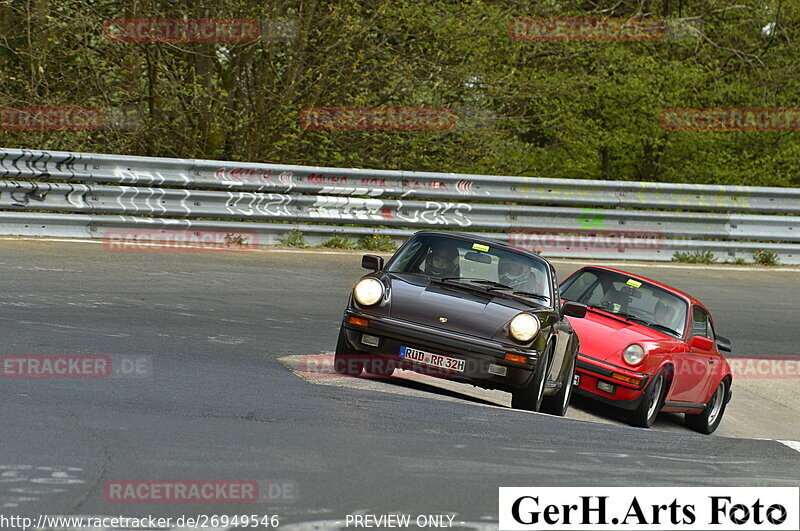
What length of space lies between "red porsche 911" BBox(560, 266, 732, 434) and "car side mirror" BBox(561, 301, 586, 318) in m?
0.81

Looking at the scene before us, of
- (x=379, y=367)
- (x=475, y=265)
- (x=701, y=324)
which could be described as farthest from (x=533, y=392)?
(x=701, y=324)

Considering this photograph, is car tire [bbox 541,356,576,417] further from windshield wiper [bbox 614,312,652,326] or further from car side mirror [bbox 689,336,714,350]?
car side mirror [bbox 689,336,714,350]

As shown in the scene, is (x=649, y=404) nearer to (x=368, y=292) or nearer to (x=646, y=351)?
(x=646, y=351)

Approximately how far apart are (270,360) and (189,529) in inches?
188

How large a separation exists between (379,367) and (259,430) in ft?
8.69

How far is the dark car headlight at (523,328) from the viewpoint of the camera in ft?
27.6

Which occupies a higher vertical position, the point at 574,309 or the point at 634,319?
the point at 574,309

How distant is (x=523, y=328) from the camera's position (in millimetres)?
8430

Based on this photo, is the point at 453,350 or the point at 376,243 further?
the point at 376,243

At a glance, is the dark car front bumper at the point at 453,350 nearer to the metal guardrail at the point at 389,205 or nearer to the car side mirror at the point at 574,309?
the car side mirror at the point at 574,309

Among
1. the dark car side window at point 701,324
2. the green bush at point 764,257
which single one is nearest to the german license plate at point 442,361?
the dark car side window at point 701,324

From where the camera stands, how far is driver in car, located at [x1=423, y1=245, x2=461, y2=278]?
9.30 metres

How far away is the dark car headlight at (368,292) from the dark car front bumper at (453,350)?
127mm

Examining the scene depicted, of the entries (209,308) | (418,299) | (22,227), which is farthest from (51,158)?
(418,299)
